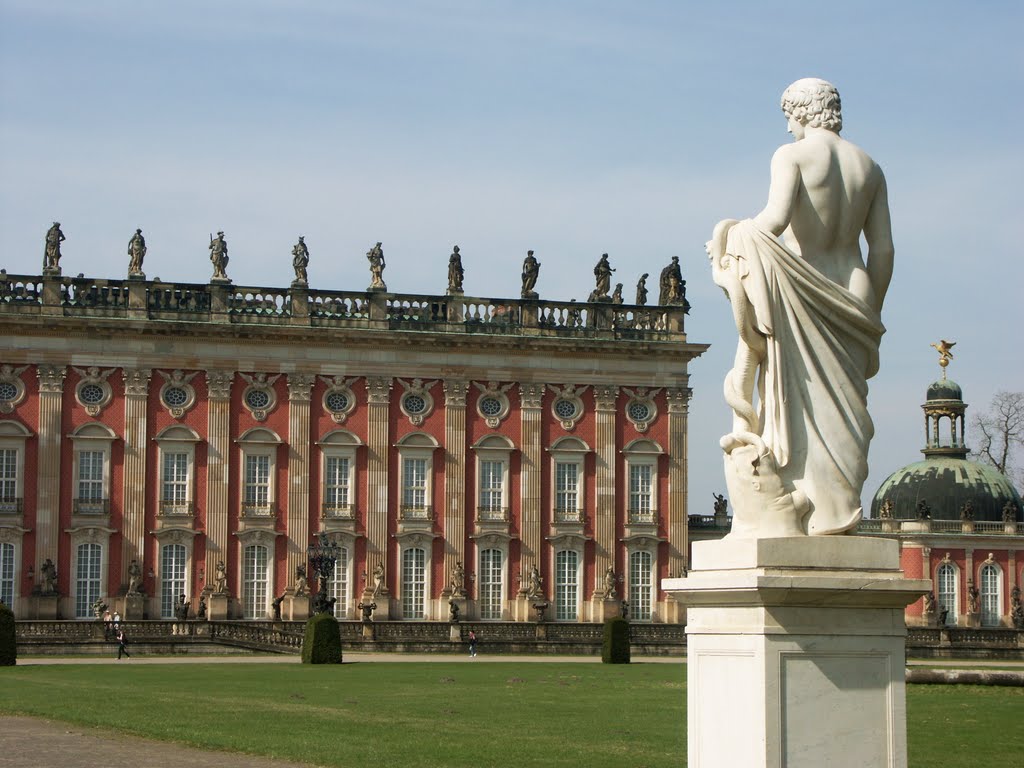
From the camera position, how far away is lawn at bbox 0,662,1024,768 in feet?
58.3

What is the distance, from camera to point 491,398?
179 feet

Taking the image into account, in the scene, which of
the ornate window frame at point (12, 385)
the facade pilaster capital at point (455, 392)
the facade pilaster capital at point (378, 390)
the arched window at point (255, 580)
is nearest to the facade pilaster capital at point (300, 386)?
the facade pilaster capital at point (378, 390)

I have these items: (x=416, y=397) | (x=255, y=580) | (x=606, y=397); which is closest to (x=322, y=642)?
(x=255, y=580)

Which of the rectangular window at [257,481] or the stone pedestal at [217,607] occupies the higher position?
the rectangular window at [257,481]

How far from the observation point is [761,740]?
7.14 meters

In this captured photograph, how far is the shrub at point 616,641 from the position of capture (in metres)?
41.0

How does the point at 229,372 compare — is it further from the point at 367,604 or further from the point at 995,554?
the point at 995,554

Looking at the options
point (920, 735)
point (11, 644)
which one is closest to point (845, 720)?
point (920, 735)

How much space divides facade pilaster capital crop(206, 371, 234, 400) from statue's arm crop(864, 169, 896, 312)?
45.6 metres

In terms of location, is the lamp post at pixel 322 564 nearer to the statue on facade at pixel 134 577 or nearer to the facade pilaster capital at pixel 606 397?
the statue on facade at pixel 134 577

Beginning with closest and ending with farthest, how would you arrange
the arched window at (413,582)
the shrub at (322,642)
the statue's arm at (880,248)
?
the statue's arm at (880,248) → the shrub at (322,642) → the arched window at (413,582)

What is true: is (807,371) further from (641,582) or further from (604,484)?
(641,582)

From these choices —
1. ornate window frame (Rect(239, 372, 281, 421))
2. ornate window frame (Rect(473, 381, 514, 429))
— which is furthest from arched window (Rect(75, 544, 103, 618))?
ornate window frame (Rect(473, 381, 514, 429))

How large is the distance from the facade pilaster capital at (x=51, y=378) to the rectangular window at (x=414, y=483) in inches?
421
